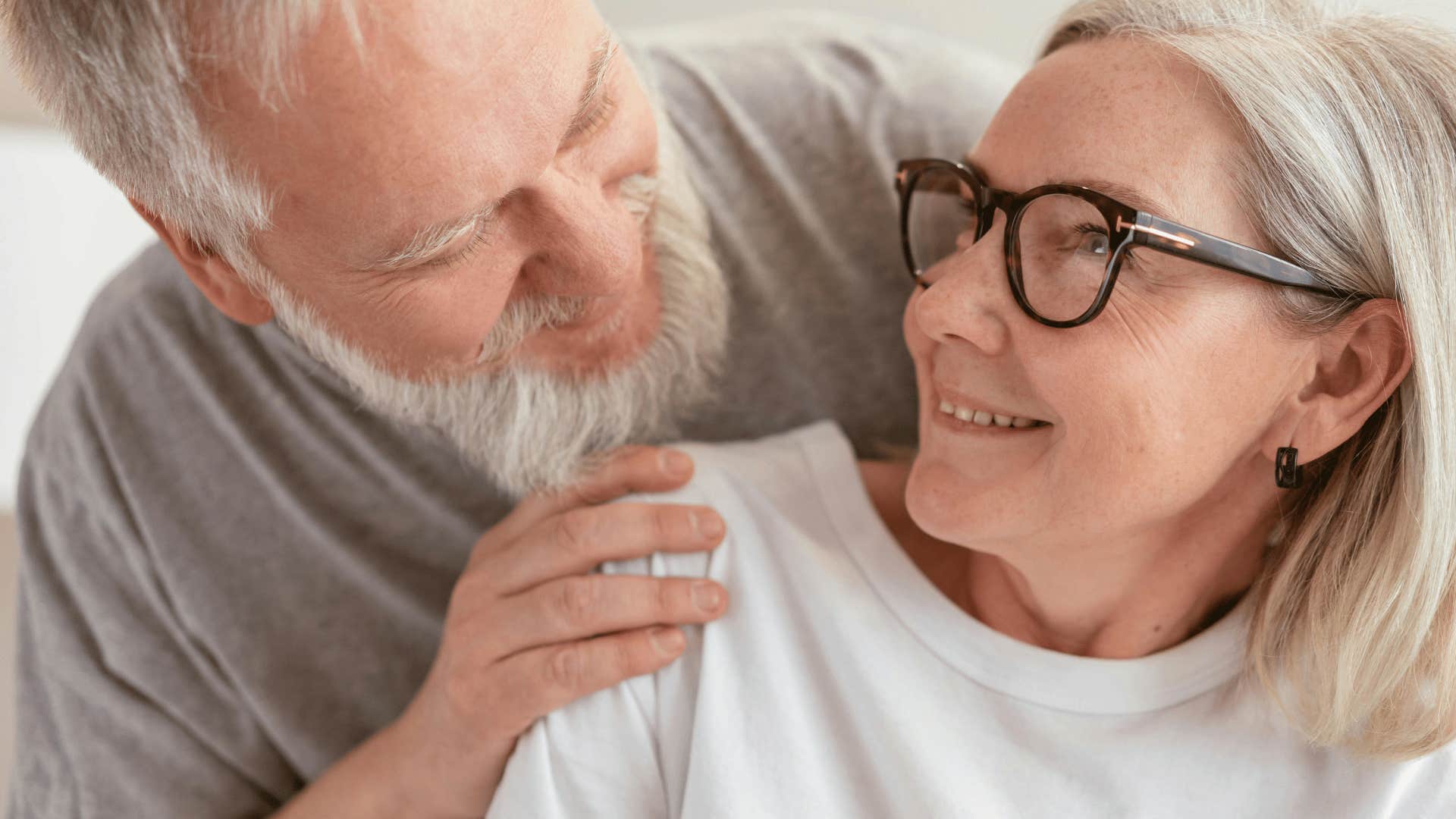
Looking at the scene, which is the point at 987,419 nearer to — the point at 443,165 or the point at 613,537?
the point at 613,537

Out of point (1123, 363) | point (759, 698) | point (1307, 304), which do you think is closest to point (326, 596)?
point (759, 698)

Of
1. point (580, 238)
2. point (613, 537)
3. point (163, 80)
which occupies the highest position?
point (163, 80)

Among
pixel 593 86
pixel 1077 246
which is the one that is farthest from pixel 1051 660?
pixel 593 86

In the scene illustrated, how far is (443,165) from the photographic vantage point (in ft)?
3.48

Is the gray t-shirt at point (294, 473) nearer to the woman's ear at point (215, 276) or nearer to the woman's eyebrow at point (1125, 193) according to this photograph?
the woman's ear at point (215, 276)

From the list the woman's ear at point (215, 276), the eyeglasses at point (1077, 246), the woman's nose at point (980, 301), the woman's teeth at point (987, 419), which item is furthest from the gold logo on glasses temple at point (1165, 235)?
the woman's ear at point (215, 276)

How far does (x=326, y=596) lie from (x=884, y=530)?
2.74 ft

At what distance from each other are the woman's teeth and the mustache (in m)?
0.45

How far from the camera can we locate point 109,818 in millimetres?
1564

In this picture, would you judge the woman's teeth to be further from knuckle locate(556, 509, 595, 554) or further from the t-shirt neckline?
knuckle locate(556, 509, 595, 554)

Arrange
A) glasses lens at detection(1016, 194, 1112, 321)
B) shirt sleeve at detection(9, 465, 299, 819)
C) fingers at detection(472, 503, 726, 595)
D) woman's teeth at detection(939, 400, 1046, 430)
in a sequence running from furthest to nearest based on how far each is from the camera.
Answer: shirt sleeve at detection(9, 465, 299, 819) < fingers at detection(472, 503, 726, 595) < woman's teeth at detection(939, 400, 1046, 430) < glasses lens at detection(1016, 194, 1112, 321)

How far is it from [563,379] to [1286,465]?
0.84m

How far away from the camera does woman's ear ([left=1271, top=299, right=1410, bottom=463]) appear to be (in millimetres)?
1125

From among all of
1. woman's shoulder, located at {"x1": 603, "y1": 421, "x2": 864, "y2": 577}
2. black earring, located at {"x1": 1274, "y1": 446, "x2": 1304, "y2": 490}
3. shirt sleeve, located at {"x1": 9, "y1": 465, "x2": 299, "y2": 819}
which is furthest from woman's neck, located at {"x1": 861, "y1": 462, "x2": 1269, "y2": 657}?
shirt sleeve, located at {"x1": 9, "y1": 465, "x2": 299, "y2": 819}
